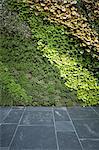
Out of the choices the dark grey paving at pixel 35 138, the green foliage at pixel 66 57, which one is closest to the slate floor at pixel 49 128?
the dark grey paving at pixel 35 138

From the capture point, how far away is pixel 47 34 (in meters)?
3.74

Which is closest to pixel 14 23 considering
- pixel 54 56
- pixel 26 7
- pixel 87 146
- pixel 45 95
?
pixel 26 7

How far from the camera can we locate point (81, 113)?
134 inches

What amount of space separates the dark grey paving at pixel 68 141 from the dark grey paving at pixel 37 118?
0.43 metres

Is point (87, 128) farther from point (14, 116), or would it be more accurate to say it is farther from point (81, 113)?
point (14, 116)

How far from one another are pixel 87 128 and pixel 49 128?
0.51 metres

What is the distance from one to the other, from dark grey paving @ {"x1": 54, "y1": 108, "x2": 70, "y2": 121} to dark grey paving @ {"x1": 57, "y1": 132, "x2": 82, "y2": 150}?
0.57 meters

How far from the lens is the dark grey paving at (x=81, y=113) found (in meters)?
3.23

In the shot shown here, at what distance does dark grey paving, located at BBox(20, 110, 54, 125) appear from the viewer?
9.52ft

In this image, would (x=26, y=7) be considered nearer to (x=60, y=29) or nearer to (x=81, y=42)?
(x=60, y=29)

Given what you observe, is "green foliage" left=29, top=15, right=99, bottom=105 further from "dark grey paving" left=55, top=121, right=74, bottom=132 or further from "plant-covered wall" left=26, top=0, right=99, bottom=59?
"dark grey paving" left=55, top=121, right=74, bottom=132

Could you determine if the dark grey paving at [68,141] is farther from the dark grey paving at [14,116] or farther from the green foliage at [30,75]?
the green foliage at [30,75]

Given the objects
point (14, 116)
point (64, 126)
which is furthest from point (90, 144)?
point (14, 116)

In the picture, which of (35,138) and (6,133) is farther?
(6,133)
